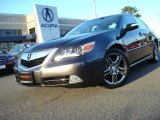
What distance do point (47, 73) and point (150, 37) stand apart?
3.85 m

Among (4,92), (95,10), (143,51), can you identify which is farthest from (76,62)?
(95,10)

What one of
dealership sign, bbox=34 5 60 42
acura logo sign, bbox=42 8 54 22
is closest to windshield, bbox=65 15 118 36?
dealership sign, bbox=34 5 60 42

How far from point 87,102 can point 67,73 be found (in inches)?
22.4

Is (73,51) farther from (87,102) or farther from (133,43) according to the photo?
(133,43)

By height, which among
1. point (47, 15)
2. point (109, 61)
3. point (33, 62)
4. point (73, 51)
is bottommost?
point (109, 61)

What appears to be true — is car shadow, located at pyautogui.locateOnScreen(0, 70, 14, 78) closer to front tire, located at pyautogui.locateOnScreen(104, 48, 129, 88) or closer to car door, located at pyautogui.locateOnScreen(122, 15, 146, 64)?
car door, located at pyautogui.locateOnScreen(122, 15, 146, 64)

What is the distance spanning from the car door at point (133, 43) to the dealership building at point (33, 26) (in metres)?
34.7

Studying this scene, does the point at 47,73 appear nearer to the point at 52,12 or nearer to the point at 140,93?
the point at 140,93

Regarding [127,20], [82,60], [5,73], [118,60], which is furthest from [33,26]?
[82,60]

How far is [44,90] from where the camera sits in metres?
6.08

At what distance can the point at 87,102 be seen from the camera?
15.6 feet

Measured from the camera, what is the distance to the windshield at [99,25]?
251 inches

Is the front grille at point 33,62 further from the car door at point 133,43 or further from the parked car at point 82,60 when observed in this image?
the car door at point 133,43

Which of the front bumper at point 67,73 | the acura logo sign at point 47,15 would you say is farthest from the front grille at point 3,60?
the acura logo sign at point 47,15
